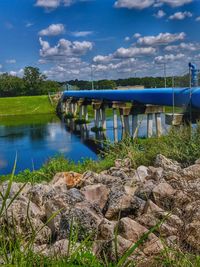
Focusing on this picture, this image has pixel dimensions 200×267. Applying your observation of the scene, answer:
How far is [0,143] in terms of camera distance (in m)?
38.4

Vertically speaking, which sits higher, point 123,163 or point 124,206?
point 124,206

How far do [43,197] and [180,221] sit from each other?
250 centimetres

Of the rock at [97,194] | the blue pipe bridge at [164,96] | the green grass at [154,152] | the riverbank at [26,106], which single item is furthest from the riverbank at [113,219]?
the riverbank at [26,106]

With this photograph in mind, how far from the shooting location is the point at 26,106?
8388cm

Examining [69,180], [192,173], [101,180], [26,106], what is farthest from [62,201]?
[26,106]

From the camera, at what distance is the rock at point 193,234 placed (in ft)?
16.8

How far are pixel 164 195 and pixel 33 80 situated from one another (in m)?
114

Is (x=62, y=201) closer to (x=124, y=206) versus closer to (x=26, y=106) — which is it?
(x=124, y=206)

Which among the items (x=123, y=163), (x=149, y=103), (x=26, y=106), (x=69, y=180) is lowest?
(x=26, y=106)

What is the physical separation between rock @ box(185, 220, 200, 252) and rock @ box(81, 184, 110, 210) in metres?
1.86

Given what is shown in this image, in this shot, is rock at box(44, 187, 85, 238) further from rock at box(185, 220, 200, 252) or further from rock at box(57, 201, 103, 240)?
rock at box(185, 220, 200, 252)

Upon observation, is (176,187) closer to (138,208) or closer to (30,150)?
(138,208)

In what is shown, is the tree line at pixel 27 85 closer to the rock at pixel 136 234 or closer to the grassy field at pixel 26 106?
the grassy field at pixel 26 106

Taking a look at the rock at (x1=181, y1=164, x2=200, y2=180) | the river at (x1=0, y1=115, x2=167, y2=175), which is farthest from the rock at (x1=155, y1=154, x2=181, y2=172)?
the river at (x1=0, y1=115, x2=167, y2=175)
